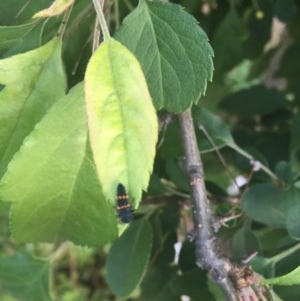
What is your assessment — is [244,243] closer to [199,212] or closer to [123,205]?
[199,212]

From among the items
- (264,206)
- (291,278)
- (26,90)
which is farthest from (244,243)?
(26,90)

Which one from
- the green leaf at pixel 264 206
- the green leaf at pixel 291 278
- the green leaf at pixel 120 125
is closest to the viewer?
the green leaf at pixel 120 125

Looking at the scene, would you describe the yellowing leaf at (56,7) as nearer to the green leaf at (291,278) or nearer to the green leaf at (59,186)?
the green leaf at (59,186)

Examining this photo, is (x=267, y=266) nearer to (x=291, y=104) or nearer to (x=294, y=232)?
(x=294, y=232)

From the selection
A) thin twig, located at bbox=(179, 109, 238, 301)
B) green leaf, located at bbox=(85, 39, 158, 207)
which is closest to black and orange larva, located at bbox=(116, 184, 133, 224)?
green leaf, located at bbox=(85, 39, 158, 207)

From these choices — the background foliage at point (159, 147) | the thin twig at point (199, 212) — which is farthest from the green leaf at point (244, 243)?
the thin twig at point (199, 212)

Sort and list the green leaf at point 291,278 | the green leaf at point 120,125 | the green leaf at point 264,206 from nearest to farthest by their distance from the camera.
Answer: the green leaf at point 120,125 → the green leaf at point 291,278 → the green leaf at point 264,206
